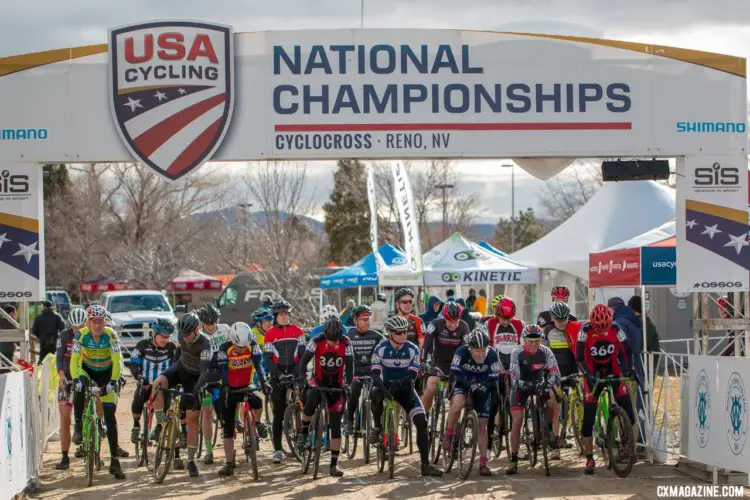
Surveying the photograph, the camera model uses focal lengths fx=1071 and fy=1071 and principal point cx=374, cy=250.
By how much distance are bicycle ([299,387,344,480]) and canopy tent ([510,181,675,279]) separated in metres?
13.7

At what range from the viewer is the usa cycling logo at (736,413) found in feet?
35.8

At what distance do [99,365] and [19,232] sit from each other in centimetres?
199

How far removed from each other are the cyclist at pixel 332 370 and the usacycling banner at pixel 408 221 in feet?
47.0

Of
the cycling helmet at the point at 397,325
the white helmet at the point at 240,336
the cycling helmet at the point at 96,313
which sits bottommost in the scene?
the white helmet at the point at 240,336

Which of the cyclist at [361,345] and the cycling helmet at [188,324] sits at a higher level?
the cycling helmet at [188,324]

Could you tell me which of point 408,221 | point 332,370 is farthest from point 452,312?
point 408,221

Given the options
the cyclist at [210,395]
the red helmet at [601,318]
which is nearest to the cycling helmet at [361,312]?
the cyclist at [210,395]

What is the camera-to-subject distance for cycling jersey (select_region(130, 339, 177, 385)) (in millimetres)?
13500

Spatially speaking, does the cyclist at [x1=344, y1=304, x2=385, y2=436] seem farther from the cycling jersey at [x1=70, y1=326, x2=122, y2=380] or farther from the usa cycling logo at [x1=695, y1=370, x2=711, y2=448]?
the usa cycling logo at [x1=695, y1=370, x2=711, y2=448]

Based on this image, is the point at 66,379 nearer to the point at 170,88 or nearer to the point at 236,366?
the point at 236,366

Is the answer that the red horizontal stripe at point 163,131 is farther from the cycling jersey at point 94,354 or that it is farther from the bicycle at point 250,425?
the bicycle at point 250,425

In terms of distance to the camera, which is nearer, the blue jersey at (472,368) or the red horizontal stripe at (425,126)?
the red horizontal stripe at (425,126)

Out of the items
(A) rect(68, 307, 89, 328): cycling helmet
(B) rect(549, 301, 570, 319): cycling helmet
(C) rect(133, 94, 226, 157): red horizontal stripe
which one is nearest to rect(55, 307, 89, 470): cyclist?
(A) rect(68, 307, 89, 328): cycling helmet

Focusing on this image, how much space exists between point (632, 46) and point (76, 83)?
6.21m
